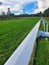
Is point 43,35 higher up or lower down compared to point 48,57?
higher up

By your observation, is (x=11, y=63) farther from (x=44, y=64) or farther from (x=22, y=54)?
(x=44, y=64)

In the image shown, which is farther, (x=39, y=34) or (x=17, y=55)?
(x=39, y=34)

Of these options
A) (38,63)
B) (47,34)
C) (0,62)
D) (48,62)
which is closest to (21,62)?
(0,62)

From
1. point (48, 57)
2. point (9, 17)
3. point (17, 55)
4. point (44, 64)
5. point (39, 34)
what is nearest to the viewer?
point (17, 55)

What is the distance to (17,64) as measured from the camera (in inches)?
68.1

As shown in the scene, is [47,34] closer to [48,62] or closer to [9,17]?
[48,62]

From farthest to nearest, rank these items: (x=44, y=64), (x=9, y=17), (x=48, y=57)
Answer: (x=9, y=17), (x=48, y=57), (x=44, y=64)

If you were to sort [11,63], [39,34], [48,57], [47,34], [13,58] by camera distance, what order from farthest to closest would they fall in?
[48,57]
[39,34]
[47,34]
[13,58]
[11,63]

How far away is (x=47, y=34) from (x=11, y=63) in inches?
108

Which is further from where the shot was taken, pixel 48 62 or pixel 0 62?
pixel 48 62

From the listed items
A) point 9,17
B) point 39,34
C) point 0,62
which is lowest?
point 9,17

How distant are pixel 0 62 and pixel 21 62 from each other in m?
2.06

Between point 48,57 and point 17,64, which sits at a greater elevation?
point 17,64

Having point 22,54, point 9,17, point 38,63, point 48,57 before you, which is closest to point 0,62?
point 38,63
